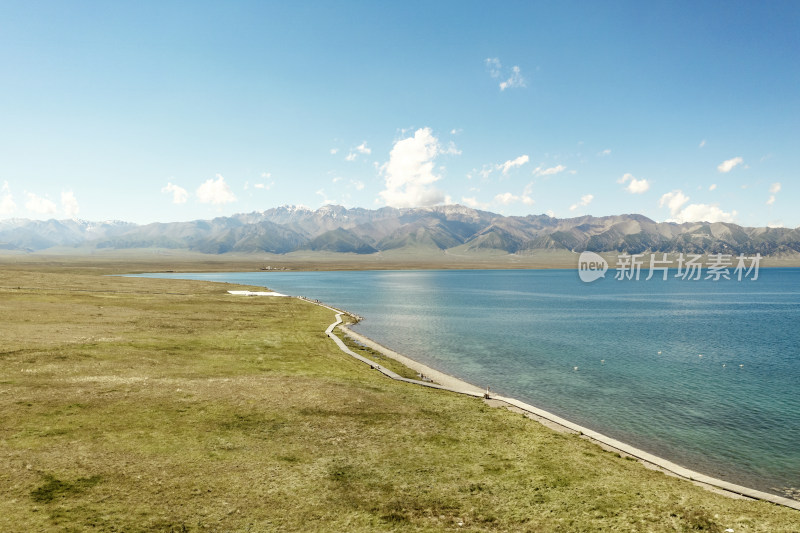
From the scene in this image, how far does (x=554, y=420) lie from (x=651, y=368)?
116ft

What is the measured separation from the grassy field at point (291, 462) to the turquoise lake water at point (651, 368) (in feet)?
37.5

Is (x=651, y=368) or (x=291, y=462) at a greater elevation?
(x=291, y=462)

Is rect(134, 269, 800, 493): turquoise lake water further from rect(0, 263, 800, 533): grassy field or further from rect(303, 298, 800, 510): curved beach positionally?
rect(0, 263, 800, 533): grassy field

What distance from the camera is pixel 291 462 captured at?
25531 millimetres

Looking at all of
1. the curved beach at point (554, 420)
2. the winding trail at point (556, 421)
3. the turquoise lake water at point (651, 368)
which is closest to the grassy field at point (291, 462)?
the winding trail at point (556, 421)

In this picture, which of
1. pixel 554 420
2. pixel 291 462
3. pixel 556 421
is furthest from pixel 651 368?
pixel 291 462

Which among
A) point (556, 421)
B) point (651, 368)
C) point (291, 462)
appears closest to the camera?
point (291, 462)

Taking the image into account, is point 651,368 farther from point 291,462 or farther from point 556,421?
point 291,462

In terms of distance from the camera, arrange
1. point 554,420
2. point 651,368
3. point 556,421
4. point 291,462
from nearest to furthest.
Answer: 1. point 291,462
2. point 556,421
3. point 554,420
4. point 651,368

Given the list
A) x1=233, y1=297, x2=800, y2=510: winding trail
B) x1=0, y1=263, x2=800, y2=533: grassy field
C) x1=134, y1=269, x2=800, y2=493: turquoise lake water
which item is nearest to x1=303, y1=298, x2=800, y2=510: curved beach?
x1=233, y1=297, x2=800, y2=510: winding trail

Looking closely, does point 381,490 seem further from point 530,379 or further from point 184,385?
point 530,379

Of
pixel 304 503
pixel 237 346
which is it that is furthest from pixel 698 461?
pixel 237 346

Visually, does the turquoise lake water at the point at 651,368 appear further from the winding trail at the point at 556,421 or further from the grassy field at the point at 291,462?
the grassy field at the point at 291,462

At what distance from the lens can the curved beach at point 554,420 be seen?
25.2m
